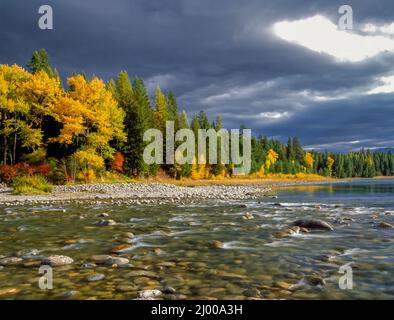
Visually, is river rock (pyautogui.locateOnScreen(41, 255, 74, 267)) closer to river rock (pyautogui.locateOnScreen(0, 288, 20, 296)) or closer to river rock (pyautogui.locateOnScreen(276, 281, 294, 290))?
river rock (pyautogui.locateOnScreen(0, 288, 20, 296))

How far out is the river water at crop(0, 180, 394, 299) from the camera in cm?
559

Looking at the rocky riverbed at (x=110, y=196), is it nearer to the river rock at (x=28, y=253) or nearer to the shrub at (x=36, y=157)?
the shrub at (x=36, y=157)

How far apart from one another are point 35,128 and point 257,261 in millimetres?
45395

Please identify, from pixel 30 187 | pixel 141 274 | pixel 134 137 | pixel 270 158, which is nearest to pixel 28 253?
pixel 141 274

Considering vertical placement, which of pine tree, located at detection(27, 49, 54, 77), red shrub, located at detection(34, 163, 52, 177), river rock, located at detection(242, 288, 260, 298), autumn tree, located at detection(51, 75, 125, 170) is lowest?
river rock, located at detection(242, 288, 260, 298)

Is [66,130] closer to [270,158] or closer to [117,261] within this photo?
[117,261]

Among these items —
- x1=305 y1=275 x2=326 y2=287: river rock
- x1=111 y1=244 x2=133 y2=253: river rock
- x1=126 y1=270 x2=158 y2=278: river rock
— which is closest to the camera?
x1=305 y1=275 x2=326 y2=287: river rock

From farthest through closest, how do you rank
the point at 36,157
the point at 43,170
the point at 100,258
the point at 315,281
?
the point at 36,157, the point at 43,170, the point at 100,258, the point at 315,281

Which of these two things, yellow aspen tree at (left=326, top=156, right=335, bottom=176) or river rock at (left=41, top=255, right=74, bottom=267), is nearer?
river rock at (left=41, top=255, right=74, bottom=267)

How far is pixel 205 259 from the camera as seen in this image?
7.73 m

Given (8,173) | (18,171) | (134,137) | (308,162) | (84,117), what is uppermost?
(84,117)

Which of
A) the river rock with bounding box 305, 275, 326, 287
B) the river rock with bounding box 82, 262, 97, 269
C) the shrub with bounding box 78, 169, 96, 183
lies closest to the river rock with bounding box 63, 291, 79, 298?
the river rock with bounding box 82, 262, 97, 269

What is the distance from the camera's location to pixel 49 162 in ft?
138
